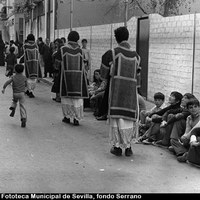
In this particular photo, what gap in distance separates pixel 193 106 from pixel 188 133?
42 centimetres

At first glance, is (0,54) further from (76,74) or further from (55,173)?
(55,173)

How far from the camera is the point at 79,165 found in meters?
6.98

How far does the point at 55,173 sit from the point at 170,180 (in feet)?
4.89

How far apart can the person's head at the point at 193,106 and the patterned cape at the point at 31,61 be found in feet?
29.1

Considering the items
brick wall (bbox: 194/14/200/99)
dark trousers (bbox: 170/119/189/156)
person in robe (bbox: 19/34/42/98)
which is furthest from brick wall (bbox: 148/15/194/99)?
person in robe (bbox: 19/34/42/98)

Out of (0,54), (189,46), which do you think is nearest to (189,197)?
(189,46)

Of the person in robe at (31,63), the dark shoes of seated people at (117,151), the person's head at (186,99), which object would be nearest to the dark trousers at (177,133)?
the person's head at (186,99)

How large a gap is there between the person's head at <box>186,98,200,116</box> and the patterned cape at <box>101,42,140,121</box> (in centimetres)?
81

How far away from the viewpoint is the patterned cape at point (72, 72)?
34.2ft

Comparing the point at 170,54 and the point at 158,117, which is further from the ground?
the point at 170,54

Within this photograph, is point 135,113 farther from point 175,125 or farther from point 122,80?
point 175,125

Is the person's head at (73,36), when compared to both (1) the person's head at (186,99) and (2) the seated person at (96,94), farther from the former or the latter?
(1) the person's head at (186,99)

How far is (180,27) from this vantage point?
11.9 meters

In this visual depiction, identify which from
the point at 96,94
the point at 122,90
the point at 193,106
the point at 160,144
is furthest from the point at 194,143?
the point at 96,94
